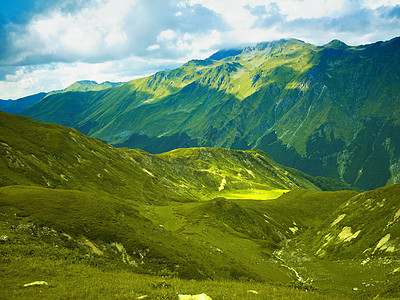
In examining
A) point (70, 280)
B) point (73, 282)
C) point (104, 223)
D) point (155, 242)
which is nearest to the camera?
point (73, 282)

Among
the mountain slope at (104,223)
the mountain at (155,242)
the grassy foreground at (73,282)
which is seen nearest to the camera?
the grassy foreground at (73,282)

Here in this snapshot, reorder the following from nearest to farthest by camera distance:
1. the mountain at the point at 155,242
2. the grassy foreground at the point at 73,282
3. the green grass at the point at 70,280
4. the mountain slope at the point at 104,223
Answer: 1. the grassy foreground at the point at 73,282
2. the green grass at the point at 70,280
3. the mountain at the point at 155,242
4. the mountain slope at the point at 104,223

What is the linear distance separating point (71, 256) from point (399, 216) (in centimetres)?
6738

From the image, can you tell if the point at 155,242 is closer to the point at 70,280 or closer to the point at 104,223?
the point at 104,223

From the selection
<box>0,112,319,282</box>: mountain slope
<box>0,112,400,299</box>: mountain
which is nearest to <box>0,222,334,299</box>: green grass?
<box>0,112,400,299</box>: mountain

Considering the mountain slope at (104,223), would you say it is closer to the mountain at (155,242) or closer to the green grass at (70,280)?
the mountain at (155,242)

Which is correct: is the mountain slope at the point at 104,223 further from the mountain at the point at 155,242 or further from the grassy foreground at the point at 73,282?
the grassy foreground at the point at 73,282

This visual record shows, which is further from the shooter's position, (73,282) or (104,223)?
(104,223)

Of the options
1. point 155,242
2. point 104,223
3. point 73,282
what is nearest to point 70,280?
point 73,282

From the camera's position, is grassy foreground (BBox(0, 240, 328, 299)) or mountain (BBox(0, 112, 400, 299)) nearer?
grassy foreground (BBox(0, 240, 328, 299))

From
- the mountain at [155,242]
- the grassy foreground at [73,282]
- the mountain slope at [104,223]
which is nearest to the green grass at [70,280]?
the grassy foreground at [73,282]

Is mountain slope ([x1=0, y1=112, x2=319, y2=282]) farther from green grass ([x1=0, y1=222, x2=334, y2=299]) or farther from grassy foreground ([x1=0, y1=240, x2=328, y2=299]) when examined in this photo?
grassy foreground ([x1=0, y1=240, x2=328, y2=299])

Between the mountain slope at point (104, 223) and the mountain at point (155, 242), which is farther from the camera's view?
the mountain slope at point (104, 223)

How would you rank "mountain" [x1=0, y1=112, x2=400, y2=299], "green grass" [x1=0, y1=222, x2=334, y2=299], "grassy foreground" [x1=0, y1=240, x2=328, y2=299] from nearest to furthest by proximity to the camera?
1. "grassy foreground" [x1=0, y1=240, x2=328, y2=299]
2. "green grass" [x1=0, y1=222, x2=334, y2=299]
3. "mountain" [x1=0, y1=112, x2=400, y2=299]
